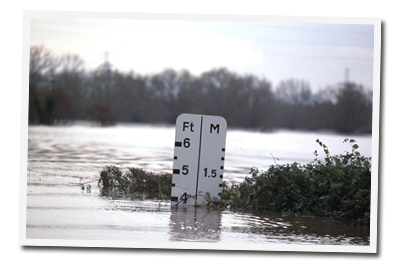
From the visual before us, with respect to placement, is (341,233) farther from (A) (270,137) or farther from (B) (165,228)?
(A) (270,137)

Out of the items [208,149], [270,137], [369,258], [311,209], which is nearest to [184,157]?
[208,149]

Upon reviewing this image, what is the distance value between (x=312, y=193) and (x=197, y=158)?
2096 mm

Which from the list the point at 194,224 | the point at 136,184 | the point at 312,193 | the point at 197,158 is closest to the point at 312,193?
the point at 312,193

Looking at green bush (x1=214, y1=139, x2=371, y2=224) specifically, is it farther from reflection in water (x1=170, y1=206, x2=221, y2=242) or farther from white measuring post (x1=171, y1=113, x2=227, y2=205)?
reflection in water (x1=170, y1=206, x2=221, y2=242)

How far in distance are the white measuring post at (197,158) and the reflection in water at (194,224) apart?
1.23 ft

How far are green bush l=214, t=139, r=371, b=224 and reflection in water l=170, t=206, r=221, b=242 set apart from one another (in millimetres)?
732

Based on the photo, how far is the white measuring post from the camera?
915 cm

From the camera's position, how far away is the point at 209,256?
19.2 feet

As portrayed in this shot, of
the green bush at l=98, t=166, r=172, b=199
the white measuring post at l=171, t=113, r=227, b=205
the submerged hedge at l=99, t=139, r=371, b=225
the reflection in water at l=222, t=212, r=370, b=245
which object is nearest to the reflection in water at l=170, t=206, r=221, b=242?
the reflection in water at l=222, t=212, r=370, b=245

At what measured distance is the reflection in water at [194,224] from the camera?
6.49m

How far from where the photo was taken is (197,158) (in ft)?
30.2

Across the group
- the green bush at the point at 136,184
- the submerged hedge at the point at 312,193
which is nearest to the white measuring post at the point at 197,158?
the submerged hedge at the point at 312,193

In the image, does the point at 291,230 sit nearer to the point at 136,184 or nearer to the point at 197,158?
the point at 197,158

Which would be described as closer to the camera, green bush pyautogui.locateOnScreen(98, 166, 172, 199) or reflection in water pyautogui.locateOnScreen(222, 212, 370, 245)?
reflection in water pyautogui.locateOnScreen(222, 212, 370, 245)
